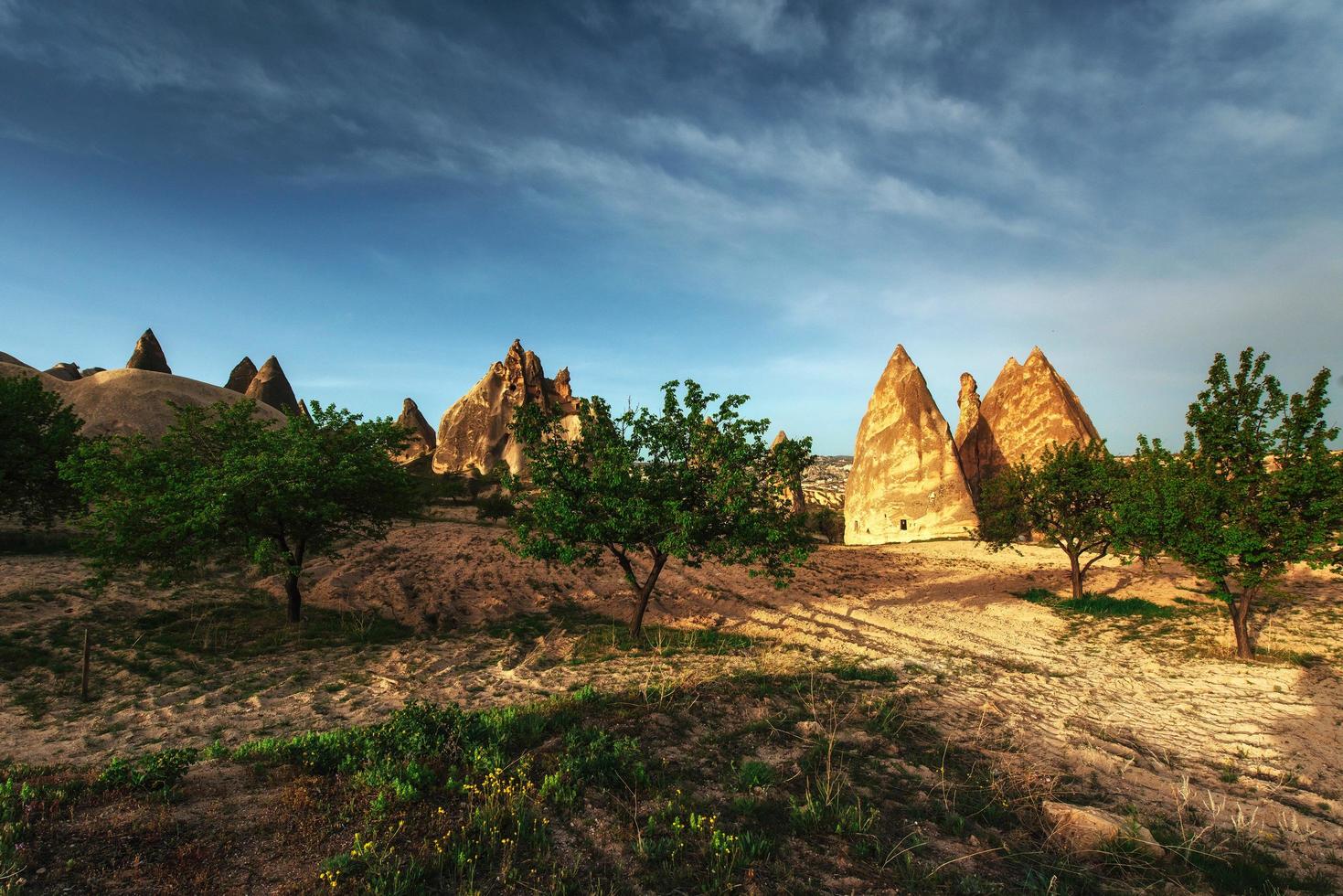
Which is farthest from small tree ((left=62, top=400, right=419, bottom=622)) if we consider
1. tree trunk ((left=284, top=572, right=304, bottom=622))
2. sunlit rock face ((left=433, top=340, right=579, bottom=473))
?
sunlit rock face ((left=433, top=340, right=579, bottom=473))

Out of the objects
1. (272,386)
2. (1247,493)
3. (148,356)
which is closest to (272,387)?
(272,386)

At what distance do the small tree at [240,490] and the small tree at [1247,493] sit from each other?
21.1m

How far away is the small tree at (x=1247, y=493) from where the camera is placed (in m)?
12.8

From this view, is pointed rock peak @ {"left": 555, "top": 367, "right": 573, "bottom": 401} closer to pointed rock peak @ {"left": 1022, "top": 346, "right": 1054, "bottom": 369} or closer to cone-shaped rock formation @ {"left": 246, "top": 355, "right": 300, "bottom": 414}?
cone-shaped rock formation @ {"left": 246, "top": 355, "right": 300, "bottom": 414}

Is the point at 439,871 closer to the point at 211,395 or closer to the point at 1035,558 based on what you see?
the point at 1035,558

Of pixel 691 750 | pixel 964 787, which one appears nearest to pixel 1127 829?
pixel 964 787

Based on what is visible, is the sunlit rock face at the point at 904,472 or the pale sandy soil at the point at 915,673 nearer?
the pale sandy soil at the point at 915,673

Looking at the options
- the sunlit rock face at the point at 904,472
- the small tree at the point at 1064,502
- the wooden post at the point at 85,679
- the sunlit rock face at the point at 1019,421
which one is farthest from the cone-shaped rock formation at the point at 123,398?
the sunlit rock face at the point at 1019,421

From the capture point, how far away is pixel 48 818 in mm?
5227

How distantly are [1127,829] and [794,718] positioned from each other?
410 centimetres

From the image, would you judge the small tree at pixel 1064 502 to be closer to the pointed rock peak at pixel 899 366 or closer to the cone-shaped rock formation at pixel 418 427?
the pointed rock peak at pixel 899 366

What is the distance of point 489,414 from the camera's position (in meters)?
70.2

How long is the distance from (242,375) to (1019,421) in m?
87.7

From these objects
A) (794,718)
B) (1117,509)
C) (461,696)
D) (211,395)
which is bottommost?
(461,696)
